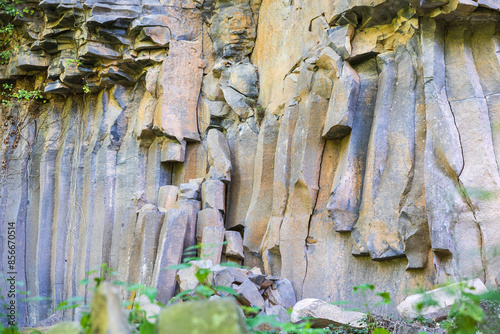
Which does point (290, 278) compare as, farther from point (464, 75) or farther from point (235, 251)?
point (464, 75)

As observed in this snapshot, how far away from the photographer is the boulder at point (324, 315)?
5.42 m

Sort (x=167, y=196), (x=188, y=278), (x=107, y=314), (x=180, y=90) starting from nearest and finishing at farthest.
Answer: (x=107, y=314)
(x=188, y=278)
(x=167, y=196)
(x=180, y=90)

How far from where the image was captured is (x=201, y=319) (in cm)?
176

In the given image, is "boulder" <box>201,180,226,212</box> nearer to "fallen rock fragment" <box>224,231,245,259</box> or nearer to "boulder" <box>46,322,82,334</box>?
"fallen rock fragment" <box>224,231,245,259</box>

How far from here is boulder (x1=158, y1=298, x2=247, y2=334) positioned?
174cm

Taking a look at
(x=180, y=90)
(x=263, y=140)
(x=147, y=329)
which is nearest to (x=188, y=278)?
(x=263, y=140)

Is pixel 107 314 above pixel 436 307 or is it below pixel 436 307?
above

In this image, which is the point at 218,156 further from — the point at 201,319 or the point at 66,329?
the point at 201,319

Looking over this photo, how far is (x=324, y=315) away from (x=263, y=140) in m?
4.19

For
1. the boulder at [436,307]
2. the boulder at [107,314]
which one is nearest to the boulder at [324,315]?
the boulder at [436,307]

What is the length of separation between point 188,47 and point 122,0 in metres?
1.65

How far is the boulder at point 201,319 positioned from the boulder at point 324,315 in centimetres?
381

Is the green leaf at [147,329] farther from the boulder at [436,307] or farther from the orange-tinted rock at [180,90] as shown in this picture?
the orange-tinted rock at [180,90]

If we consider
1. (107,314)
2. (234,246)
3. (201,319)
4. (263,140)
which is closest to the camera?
(201,319)
